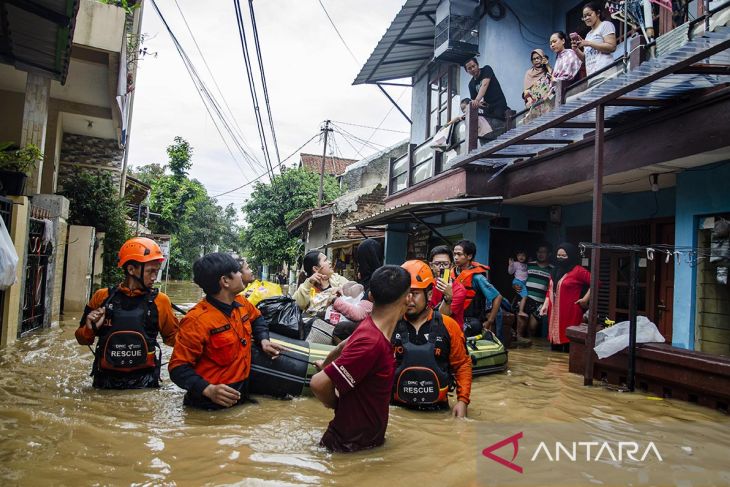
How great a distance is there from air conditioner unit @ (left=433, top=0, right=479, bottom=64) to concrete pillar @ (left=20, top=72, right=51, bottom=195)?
8239mm

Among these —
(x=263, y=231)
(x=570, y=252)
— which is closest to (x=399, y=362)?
(x=570, y=252)

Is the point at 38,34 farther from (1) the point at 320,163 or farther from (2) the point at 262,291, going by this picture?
(1) the point at 320,163

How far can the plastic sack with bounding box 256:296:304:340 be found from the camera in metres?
4.75

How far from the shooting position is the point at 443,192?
1103 centimetres

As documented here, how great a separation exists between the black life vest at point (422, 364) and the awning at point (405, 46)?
1061 centimetres

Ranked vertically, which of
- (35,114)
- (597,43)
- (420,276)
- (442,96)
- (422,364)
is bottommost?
(422,364)

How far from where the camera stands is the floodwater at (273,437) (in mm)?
2824

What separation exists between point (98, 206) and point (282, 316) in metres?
9.77

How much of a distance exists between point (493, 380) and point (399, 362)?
2.54 meters

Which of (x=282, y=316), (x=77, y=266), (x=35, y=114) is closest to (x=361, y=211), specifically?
(x=77, y=266)

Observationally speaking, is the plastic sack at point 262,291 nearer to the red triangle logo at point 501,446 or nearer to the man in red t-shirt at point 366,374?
the man in red t-shirt at point 366,374

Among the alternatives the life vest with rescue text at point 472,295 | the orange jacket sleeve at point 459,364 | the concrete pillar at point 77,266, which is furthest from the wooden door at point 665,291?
the concrete pillar at point 77,266

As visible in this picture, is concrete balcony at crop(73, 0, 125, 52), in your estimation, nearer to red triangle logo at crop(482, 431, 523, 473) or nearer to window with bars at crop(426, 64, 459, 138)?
window with bars at crop(426, 64, 459, 138)

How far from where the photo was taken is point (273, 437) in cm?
349
